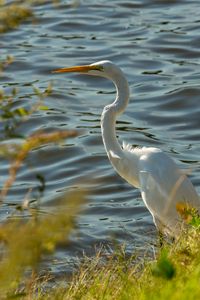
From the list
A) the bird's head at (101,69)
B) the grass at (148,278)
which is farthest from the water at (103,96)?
the grass at (148,278)

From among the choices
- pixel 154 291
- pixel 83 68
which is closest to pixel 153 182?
pixel 83 68

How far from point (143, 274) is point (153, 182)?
2.98 m

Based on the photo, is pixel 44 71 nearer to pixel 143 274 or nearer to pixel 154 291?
pixel 143 274

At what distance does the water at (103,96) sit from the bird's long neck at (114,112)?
1.33 feet

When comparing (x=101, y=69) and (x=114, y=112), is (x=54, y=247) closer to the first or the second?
(x=114, y=112)

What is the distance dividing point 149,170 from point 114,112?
626 mm

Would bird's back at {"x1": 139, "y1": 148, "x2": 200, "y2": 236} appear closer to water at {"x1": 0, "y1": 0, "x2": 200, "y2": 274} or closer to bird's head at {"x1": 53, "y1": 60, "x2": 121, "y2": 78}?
water at {"x1": 0, "y1": 0, "x2": 200, "y2": 274}

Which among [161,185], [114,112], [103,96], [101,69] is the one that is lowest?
[103,96]

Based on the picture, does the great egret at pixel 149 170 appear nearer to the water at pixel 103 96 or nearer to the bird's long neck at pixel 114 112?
the bird's long neck at pixel 114 112

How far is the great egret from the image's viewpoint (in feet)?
23.4

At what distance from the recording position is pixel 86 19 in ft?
46.1

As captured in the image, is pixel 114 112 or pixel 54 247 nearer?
pixel 54 247

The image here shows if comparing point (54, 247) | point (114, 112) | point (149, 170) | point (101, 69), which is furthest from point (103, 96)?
point (54, 247)

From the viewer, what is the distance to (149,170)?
7504mm
